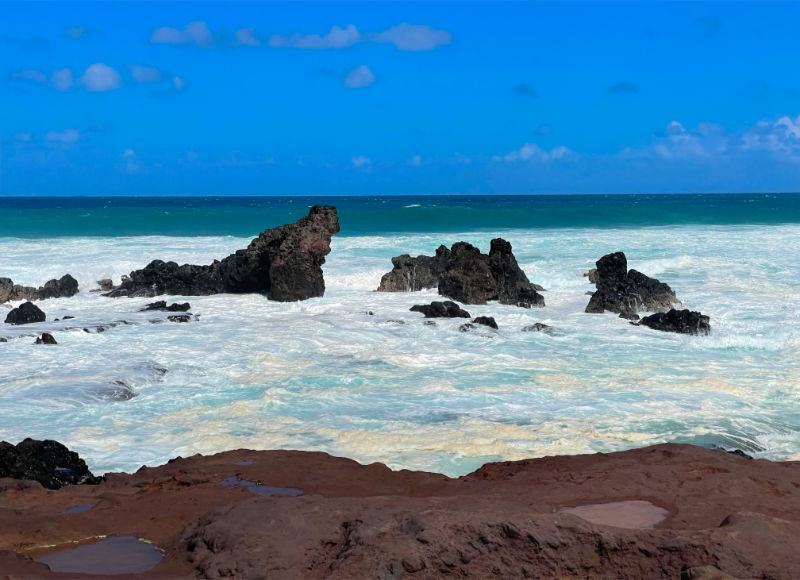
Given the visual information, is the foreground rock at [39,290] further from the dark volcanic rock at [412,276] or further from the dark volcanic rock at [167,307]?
the dark volcanic rock at [412,276]

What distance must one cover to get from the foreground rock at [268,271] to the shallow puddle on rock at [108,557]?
15.4m

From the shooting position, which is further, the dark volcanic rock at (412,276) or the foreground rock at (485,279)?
the dark volcanic rock at (412,276)

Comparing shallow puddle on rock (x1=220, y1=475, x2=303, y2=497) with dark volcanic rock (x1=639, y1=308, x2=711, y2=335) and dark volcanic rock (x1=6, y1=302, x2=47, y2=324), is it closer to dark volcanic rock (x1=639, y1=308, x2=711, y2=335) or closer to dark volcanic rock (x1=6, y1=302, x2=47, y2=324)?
dark volcanic rock (x1=639, y1=308, x2=711, y2=335)

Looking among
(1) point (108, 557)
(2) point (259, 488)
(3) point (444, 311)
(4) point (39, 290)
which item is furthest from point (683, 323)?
(4) point (39, 290)

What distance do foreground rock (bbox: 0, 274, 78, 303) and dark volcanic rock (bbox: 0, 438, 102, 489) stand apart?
48.6 feet

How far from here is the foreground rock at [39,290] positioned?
787 inches

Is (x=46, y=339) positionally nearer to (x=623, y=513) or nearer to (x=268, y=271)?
(x=268, y=271)

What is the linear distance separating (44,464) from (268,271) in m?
14.5

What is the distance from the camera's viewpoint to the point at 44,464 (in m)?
6.45

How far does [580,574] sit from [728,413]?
20.6 ft

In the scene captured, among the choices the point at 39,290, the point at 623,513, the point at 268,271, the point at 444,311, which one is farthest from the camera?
the point at 268,271

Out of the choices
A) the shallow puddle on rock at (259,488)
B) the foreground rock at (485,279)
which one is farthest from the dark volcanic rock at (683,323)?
the shallow puddle on rock at (259,488)

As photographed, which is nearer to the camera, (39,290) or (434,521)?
(434,521)

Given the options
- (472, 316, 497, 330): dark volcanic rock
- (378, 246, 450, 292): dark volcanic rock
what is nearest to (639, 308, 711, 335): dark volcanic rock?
(472, 316, 497, 330): dark volcanic rock
